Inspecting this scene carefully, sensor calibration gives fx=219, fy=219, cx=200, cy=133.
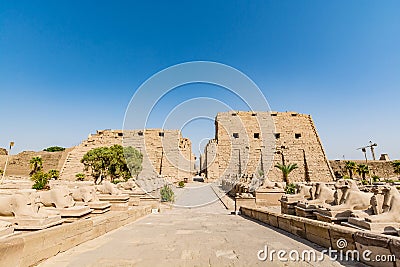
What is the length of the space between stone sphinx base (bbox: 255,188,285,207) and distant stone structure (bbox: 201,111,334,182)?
17.0 m

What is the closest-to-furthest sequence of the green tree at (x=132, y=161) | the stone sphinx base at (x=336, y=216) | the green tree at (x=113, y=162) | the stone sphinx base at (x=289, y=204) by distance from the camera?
the stone sphinx base at (x=336, y=216) → the stone sphinx base at (x=289, y=204) → the green tree at (x=113, y=162) → the green tree at (x=132, y=161)

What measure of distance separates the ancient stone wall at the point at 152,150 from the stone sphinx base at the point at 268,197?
843 inches

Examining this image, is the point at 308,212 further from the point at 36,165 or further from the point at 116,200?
the point at 36,165

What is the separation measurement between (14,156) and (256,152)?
38.4 m

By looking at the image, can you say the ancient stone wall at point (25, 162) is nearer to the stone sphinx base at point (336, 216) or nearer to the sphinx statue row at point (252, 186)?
the sphinx statue row at point (252, 186)

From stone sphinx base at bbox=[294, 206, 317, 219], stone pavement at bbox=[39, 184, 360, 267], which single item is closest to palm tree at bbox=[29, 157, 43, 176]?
stone pavement at bbox=[39, 184, 360, 267]

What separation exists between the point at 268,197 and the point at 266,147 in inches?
802

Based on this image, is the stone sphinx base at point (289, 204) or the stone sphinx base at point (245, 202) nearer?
the stone sphinx base at point (289, 204)

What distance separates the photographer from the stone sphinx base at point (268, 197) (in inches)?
406

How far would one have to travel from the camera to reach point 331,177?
1093 inches

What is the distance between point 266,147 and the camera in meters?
29.9

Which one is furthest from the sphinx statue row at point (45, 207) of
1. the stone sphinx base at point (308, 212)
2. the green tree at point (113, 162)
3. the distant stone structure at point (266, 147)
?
the distant stone structure at point (266, 147)

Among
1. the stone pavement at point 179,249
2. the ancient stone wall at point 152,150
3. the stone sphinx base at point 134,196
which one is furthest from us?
the ancient stone wall at point 152,150

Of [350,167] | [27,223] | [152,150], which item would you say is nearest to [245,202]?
[27,223]
